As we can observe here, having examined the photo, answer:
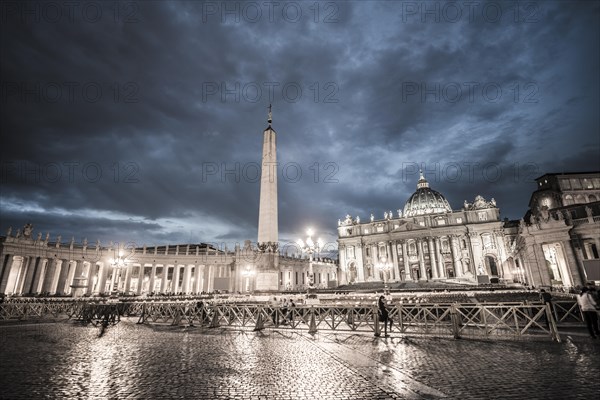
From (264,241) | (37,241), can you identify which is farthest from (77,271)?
(264,241)

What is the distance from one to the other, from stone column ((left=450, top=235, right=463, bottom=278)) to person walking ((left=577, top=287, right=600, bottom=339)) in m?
66.1

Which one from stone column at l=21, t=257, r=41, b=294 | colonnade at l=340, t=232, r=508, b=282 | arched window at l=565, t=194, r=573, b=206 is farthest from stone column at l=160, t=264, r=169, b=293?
arched window at l=565, t=194, r=573, b=206

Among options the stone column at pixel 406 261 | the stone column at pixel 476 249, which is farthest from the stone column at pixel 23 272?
the stone column at pixel 476 249

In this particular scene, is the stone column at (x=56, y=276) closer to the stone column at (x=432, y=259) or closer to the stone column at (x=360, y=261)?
the stone column at (x=360, y=261)

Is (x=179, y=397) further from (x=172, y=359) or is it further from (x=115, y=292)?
(x=115, y=292)

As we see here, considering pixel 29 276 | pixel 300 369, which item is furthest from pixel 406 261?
pixel 300 369

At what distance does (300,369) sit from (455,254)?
74.8 m

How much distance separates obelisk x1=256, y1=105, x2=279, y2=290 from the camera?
24.4m

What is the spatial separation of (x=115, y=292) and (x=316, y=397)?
21.8 meters

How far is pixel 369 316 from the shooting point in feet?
49.5

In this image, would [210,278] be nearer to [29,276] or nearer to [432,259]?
[29,276]

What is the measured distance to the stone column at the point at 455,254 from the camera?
6981 centimetres

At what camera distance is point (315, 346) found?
33.0 feet

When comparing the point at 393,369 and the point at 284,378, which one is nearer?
the point at 284,378
